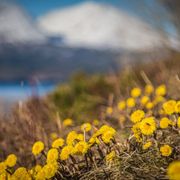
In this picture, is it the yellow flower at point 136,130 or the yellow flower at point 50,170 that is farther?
the yellow flower at point 136,130

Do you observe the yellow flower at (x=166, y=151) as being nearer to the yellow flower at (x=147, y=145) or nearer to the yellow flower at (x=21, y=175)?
the yellow flower at (x=147, y=145)

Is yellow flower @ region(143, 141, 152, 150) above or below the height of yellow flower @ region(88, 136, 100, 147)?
below

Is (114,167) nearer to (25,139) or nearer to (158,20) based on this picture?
(25,139)

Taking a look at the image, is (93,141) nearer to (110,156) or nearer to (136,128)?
(110,156)

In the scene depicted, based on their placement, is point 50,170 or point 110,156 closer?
point 50,170

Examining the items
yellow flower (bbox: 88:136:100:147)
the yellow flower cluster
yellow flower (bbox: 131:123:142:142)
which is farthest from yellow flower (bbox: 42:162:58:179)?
yellow flower (bbox: 131:123:142:142)

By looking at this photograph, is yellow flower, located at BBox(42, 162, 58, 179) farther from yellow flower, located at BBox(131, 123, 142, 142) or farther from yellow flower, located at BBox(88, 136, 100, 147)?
yellow flower, located at BBox(131, 123, 142, 142)

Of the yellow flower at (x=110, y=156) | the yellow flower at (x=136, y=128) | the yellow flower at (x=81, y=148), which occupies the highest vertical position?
the yellow flower at (x=136, y=128)

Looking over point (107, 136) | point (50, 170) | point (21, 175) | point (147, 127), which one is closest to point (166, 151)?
point (147, 127)

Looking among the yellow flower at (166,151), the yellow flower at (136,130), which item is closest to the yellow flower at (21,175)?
the yellow flower at (136,130)

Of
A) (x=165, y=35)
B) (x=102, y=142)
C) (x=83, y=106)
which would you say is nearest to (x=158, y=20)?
(x=165, y=35)

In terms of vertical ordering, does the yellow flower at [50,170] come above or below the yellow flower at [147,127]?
below

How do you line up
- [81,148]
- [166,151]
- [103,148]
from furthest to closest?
[103,148], [81,148], [166,151]

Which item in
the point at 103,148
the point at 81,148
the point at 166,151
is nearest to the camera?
the point at 166,151
